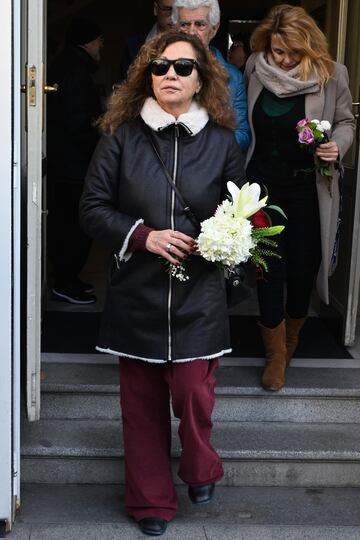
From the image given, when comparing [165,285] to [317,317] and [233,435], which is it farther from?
[317,317]

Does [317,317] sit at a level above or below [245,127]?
below

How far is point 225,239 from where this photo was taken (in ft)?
11.2

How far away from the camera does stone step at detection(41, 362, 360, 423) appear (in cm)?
463

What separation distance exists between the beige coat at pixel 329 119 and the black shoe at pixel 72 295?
1.93 m

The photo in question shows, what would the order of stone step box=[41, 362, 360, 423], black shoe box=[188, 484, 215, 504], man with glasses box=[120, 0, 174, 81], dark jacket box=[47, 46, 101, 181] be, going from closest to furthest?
black shoe box=[188, 484, 215, 504] < stone step box=[41, 362, 360, 423] < man with glasses box=[120, 0, 174, 81] < dark jacket box=[47, 46, 101, 181]

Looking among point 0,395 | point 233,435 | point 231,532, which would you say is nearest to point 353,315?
point 233,435

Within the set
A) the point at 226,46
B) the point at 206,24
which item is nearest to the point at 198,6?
the point at 206,24

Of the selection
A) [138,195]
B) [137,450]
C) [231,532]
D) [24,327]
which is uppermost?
[138,195]

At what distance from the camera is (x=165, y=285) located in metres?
3.68

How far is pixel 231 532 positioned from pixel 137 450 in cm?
48

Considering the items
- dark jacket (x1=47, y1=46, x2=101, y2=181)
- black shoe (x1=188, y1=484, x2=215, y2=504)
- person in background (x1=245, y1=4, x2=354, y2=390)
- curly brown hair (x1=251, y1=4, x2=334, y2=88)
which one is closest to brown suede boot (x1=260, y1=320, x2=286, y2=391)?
person in background (x1=245, y1=4, x2=354, y2=390)

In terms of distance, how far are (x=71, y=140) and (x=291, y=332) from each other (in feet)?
6.76

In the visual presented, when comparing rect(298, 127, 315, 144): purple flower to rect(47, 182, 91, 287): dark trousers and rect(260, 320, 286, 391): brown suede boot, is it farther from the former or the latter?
rect(47, 182, 91, 287): dark trousers

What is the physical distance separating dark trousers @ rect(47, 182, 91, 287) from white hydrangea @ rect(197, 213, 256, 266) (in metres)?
2.98
